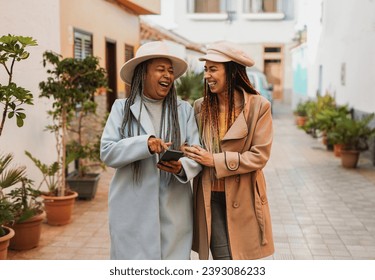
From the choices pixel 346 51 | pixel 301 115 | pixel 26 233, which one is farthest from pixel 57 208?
pixel 301 115

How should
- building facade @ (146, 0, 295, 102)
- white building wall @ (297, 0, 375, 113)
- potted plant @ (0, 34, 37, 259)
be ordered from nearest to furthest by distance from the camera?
potted plant @ (0, 34, 37, 259), white building wall @ (297, 0, 375, 113), building facade @ (146, 0, 295, 102)

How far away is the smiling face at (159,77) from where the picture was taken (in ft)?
8.82

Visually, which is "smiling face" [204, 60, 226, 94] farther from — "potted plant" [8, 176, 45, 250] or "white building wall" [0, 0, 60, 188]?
"white building wall" [0, 0, 60, 188]

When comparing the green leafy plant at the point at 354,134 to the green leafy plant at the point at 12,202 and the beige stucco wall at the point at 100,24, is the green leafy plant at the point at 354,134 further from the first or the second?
the green leafy plant at the point at 12,202

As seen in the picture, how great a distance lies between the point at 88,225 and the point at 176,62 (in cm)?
346

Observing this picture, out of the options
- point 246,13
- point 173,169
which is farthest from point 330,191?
point 246,13

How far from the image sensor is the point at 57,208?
5.73 m

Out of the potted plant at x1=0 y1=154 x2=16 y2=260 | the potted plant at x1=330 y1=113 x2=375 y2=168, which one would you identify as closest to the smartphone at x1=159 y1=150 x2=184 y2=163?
the potted plant at x1=0 y1=154 x2=16 y2=260

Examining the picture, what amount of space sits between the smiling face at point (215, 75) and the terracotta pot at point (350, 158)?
7.04 metres

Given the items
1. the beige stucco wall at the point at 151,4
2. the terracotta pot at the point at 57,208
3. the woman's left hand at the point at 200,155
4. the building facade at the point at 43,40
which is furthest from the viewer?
the beige stucco wall at the point at 151,4

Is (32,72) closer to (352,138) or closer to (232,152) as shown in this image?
(232,152)

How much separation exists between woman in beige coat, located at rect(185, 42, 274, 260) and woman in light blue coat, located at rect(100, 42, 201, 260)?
108mm

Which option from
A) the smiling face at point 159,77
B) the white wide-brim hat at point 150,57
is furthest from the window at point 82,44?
the smiling face at point 159,77

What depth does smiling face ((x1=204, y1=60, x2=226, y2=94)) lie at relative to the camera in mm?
2805
